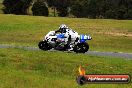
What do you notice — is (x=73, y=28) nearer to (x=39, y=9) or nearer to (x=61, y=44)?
(x=61, y=44)

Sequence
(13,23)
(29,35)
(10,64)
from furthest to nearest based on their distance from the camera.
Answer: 1. (13,23)
2. (29,35)
3. (10,64)

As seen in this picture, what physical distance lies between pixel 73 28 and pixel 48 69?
42.6 meters

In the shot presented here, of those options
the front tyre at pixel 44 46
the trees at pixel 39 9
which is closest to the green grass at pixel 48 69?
the front tyre at pixel 44 46

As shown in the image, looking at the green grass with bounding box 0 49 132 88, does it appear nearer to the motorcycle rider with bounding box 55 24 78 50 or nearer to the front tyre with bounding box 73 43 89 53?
the front tyre with bounding box 73 43 89 53

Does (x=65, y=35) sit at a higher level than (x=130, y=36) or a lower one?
higher

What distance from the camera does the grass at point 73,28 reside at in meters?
46.5

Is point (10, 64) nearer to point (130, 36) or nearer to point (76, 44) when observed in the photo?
point (76, 44)

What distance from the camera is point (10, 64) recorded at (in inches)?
817

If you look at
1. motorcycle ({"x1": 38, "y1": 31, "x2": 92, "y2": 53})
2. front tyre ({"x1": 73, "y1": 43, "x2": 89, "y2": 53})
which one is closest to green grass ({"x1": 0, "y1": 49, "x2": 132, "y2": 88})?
front tyre ({"x1": 73, "y1": 43, "x2": 89, "y2": 53})

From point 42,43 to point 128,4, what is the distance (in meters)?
73.2

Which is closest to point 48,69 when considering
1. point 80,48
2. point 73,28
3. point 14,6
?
point 80,48

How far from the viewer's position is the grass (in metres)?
46.5

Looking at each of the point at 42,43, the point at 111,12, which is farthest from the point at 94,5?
the point at 42,43

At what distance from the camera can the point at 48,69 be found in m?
20.4
